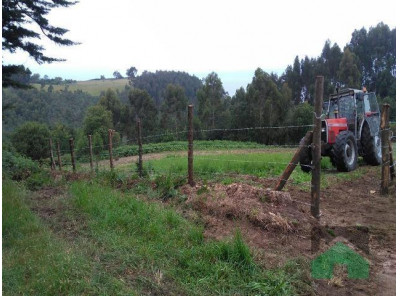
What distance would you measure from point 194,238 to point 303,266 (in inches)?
50.3

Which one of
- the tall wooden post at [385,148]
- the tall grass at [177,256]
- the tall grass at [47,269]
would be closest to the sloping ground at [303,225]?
the tall grass at [177,256]

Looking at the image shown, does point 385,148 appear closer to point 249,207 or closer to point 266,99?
point 249,207

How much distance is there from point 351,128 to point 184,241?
8.34m

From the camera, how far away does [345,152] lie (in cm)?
913

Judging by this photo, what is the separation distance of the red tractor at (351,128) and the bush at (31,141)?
30976 millimetres

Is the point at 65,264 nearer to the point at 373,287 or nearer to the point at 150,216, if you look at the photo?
the point at 150,216

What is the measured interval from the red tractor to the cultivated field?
9.31 ft

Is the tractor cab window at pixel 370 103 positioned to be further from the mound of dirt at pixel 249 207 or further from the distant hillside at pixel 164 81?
the distant hillside at pixel 164 81

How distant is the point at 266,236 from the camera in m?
4.31

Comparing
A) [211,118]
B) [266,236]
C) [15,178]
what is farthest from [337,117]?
[211,118]

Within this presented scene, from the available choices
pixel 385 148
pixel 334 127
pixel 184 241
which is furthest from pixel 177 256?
pixel 334 127

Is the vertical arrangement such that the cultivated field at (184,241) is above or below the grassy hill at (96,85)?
below

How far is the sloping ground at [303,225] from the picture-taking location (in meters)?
3.52

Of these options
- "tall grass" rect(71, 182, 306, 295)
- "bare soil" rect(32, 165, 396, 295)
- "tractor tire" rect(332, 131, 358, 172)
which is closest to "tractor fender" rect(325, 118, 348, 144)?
"tractor tire" rect(332, 131, 358, 172)
